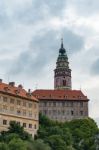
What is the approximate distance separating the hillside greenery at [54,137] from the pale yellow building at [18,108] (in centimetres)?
194

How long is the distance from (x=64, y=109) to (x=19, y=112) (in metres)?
45.9

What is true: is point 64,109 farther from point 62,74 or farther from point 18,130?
point 18,130

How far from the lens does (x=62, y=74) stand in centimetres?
16500

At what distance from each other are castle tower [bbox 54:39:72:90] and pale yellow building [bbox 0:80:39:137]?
203 feet

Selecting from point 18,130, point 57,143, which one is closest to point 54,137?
point 57,143

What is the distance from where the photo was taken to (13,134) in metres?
81.3

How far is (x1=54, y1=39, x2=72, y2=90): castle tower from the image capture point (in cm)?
16339

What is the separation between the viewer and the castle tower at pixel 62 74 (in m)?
163

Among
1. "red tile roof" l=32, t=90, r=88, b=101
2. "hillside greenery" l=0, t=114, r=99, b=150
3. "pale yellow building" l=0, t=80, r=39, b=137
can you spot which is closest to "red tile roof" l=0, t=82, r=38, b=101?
"pale yellow building" l=0, t=80, r=39, b=137

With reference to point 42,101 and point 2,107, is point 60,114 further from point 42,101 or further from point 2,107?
point 2,107

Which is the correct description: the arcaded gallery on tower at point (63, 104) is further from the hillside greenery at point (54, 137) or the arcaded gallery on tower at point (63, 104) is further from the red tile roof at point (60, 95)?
the hillside greenery at point (54, 137)

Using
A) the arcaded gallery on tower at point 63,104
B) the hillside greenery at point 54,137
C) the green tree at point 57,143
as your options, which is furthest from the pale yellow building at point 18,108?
the arcaded gallery on tower at point 63,104

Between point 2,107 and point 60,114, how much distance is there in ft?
167

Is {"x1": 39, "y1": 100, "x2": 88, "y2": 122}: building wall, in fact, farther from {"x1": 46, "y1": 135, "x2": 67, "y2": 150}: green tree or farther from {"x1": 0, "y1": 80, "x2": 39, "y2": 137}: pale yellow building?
{"x1": 46, "y1": 135, "x2": 67, "y2": 150}: green tree
